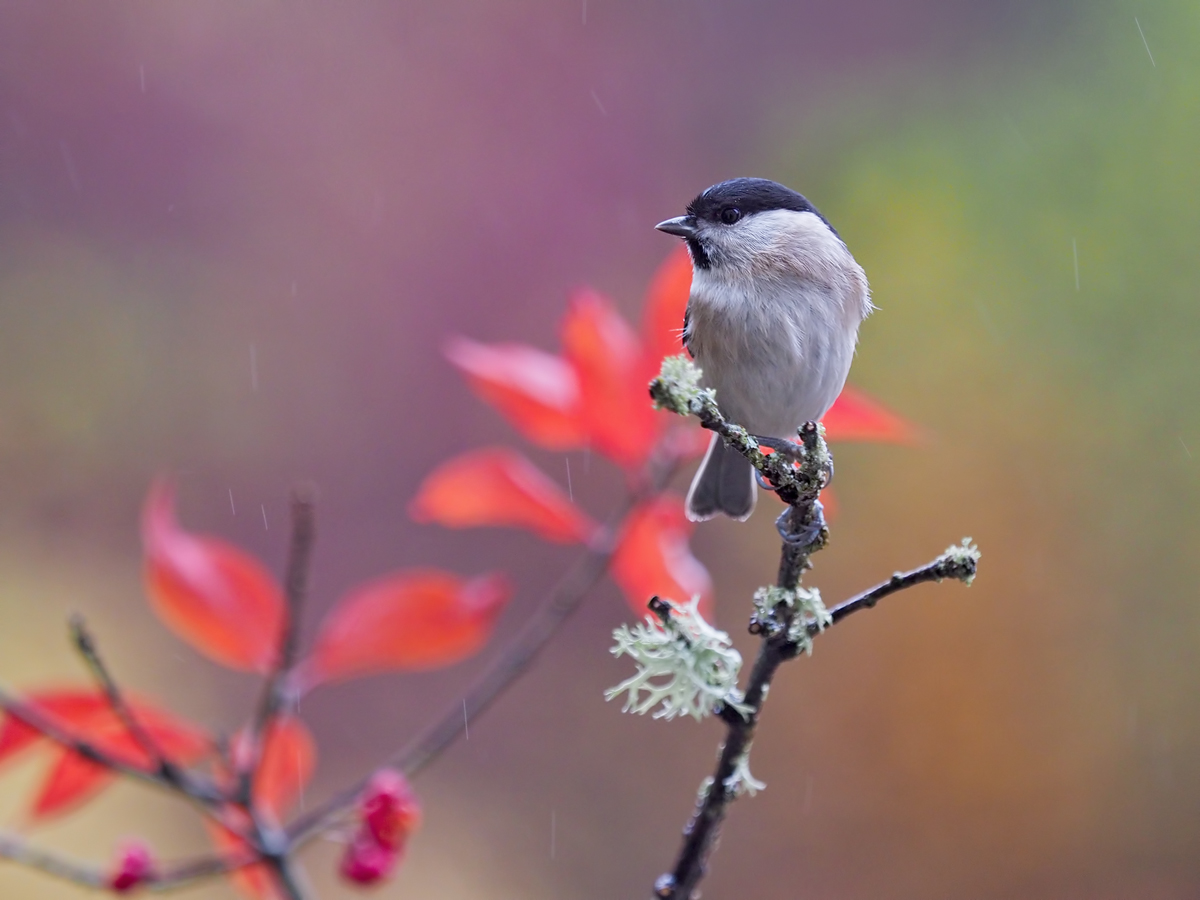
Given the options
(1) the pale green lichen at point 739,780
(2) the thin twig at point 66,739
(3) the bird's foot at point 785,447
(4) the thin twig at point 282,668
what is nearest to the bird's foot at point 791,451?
(3) the bird's foot at point 785,447

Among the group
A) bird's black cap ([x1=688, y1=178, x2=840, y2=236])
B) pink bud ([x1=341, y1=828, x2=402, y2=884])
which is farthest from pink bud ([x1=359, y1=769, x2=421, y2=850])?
bird's black cap ([x1=688, y1=178, x2=840, y2=236])

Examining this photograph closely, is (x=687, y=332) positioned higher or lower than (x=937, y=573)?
higher

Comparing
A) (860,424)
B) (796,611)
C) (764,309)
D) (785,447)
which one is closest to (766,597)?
(796,611)

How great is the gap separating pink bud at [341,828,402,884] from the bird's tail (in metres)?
0.30

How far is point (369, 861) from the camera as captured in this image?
57 cm

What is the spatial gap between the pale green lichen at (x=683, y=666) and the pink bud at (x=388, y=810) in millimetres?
205

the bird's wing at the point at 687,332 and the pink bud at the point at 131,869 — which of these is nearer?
the pink bud at the point at 131,869

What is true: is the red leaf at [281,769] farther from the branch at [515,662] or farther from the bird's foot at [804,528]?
the bird's foot at [804,528]

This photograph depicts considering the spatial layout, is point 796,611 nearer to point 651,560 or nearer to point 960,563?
point 960,563

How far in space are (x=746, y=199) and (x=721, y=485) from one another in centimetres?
21

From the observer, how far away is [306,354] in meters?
1.39

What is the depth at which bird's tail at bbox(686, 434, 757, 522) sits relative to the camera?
759mm

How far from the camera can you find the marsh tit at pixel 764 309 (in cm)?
71

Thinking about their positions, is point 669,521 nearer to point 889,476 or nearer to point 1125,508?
point 889,476
